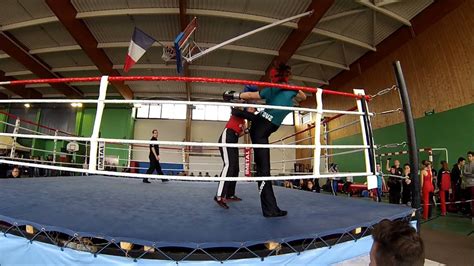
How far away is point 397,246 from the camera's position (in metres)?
0.91

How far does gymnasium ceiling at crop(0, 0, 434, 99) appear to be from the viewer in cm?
927

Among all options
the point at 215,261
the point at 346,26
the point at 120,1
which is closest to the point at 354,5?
the point at 346,26

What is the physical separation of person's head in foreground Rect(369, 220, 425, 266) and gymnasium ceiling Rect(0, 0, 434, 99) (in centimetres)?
910

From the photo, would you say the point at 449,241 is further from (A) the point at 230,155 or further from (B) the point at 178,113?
(B) the point at 178,113

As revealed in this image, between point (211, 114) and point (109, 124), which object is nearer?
point (109, 124)

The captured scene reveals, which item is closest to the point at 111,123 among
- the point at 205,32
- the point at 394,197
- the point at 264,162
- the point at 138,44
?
the point at 205,32

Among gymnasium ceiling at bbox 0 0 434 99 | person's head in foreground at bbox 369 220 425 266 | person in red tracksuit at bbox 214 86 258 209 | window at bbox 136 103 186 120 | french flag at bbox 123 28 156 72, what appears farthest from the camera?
window at bbox 136 103 186 120

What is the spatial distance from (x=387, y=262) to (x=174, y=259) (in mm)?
1034

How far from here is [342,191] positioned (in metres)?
11.6

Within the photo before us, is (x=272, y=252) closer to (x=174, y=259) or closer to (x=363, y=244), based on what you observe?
(x=174, y=259)

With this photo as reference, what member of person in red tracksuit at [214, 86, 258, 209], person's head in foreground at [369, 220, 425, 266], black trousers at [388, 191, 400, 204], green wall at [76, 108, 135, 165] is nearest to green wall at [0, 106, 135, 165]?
green wall at [76, 108, 135, 165]

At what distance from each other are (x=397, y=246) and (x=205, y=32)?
11.0m

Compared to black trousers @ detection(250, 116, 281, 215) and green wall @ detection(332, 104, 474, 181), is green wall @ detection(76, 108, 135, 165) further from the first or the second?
black trousers @ detection(250, 116, 281, 215)

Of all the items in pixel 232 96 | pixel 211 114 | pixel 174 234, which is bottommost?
pixel 174 234
